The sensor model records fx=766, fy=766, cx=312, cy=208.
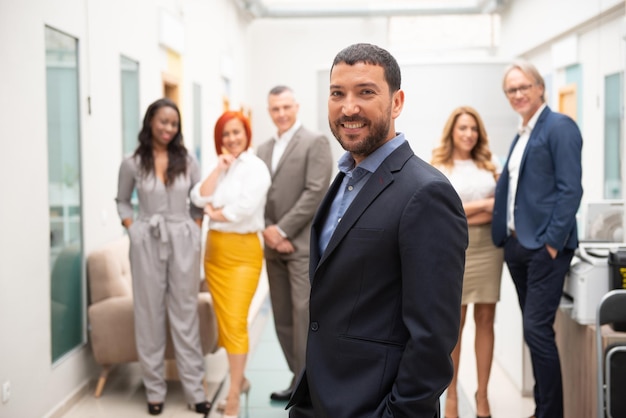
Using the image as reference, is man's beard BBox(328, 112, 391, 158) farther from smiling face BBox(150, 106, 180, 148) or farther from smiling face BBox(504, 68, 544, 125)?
smiling face BBox(150, 106, 180, 148)

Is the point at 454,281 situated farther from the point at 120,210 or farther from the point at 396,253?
the point at 120,210

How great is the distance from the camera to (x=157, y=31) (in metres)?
6.74

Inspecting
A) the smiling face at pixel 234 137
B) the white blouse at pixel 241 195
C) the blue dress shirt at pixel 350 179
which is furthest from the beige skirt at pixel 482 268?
the blue dress shirt at pixel 350 179

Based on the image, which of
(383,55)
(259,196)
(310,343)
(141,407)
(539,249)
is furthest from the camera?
(141,407)

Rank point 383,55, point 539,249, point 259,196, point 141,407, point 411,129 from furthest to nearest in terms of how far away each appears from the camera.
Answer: point 411,129 → point 141,407 → point 259,196 → point 539,249 → point 383,55

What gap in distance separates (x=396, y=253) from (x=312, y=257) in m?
0.32

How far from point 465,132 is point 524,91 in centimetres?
44

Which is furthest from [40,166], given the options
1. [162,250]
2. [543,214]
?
[543,214]

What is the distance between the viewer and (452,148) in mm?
4113

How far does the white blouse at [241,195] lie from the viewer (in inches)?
162

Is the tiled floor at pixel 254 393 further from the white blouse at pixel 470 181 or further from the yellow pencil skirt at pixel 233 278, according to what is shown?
the white blouse at pixel 470 181

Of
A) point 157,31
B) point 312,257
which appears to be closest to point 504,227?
point 312,257

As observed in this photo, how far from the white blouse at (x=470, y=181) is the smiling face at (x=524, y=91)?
1.52ft

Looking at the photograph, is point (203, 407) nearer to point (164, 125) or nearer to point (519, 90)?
point (164, 125)
